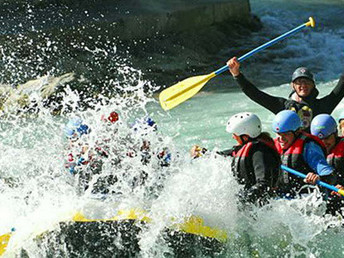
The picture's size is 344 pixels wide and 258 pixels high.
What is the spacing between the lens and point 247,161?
15.1 feet

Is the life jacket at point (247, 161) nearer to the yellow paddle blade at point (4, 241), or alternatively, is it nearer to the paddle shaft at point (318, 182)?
the paddle shaft at point (318, 182)

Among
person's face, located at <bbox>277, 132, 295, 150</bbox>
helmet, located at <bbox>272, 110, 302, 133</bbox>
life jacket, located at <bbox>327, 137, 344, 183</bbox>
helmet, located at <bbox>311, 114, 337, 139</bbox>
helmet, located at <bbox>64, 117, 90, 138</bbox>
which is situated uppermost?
helmet, located at <bbox>272, 110, 302, 133</bbox>

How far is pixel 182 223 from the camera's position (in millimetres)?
4594

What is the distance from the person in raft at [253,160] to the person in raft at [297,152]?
185 mm

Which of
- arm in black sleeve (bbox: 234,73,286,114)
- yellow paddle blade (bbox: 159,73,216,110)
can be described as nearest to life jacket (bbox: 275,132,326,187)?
arm in black sleeve (bbox: 234,73,286,114)

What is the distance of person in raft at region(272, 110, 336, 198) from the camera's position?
4734mm

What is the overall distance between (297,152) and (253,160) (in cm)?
44

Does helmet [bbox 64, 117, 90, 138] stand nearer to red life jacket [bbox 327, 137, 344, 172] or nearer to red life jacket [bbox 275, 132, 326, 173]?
red life jacket [bbox 275, 132, 326, 173]

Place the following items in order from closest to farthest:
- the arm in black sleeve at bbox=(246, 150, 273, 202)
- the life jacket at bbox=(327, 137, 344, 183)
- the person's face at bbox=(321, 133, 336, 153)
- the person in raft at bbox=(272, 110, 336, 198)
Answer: the arm in black sleeve at bbox=(246, 150, 273, 202) < the person in raft at bbox=(272, 110, 336, 198) < the life jacket at bbox=(327, 137, 344, 183) < the person's face at bbox=(321, 133, 336, 153)

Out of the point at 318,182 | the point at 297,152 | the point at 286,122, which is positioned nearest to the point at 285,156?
the point at 297,152

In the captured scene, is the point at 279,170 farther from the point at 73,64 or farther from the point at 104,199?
the point at 73,64

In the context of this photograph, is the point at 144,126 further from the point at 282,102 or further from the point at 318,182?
the point at 318,182

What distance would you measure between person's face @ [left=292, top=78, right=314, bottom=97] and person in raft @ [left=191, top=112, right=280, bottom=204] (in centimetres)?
108

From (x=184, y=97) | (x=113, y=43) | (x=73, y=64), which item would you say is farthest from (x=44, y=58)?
(x=184, y=97)
